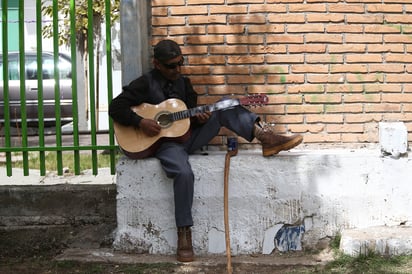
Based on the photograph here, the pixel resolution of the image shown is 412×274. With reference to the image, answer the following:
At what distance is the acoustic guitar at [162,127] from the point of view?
4.46m

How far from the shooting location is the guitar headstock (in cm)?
432

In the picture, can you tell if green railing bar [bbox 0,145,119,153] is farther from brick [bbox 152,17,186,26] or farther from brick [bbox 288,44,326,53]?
brick [bbox 288,44,326,53]

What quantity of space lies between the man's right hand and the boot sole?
0.76 metres

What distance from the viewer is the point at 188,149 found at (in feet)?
15.1

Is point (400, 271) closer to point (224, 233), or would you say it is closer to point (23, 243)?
point (224, 233)

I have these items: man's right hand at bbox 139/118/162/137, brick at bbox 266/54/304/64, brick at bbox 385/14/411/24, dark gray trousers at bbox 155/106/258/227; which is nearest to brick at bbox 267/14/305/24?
brick at bbox 266/54/304/64

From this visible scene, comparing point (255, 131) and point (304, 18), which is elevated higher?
point (304, 18)

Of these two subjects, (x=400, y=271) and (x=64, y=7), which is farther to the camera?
(x=64, y=7)

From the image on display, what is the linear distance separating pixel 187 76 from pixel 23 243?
184cm

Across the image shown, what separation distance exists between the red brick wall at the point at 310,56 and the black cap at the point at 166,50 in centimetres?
28

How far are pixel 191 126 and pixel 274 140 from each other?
2.01 ft

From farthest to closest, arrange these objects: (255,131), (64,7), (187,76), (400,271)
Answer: (64,7) → (187,76) → (255,131) → (400,271)

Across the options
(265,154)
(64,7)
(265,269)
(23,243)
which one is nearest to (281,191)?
(265,154)

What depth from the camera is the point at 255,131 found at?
444 centimetres
